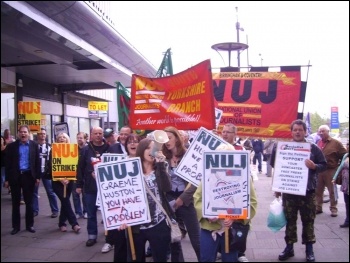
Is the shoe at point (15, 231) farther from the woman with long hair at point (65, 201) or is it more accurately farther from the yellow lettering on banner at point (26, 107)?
the woman with long hair at point (65, 201)

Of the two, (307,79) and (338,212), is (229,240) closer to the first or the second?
(307,79)

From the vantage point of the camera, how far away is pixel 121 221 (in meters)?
3.24

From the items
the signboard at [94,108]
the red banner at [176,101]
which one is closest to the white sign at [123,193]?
the red banner at [176,101]

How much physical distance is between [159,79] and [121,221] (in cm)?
229

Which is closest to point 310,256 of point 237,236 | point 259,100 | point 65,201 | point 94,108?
point 237,236

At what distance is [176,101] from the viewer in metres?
4.72

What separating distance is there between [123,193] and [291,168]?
2300mm

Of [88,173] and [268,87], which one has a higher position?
[268,87]

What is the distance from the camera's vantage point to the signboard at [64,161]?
21.1 feet

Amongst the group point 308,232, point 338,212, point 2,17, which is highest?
point 2,17

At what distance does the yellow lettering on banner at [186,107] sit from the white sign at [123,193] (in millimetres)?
1432

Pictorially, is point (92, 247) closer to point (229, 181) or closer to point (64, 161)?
point (229, 181)

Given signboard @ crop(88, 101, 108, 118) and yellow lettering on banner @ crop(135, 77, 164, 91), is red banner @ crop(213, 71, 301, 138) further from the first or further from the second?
signboard @ crop(88, 101, 108, 118)

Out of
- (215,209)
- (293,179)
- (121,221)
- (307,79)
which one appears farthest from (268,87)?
(121,221)
